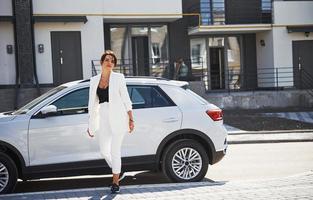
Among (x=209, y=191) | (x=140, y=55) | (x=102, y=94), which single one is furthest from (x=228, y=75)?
(x=209, y=191)

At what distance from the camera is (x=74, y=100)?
27.9ft

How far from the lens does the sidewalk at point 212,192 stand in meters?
6.71

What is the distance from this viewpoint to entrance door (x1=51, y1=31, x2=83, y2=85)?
875 inches

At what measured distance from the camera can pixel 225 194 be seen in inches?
269

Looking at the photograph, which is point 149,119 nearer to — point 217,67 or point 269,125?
point 269,125

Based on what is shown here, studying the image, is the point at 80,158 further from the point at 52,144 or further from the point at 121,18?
the point at 121,18

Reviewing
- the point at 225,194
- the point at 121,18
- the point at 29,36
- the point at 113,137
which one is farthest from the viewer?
the point at 121,18

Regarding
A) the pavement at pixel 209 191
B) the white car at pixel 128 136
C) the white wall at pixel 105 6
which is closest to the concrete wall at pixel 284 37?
the white wall at pixel 105 6

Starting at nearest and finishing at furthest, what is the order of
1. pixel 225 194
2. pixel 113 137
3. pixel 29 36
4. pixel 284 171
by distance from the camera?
pixel 225 194 < pixel 113 137 < pixel 284 171 < pixel 29 36

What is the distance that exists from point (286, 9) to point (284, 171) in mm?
16194

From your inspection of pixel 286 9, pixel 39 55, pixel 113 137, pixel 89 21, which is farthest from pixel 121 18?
pixel 113 137

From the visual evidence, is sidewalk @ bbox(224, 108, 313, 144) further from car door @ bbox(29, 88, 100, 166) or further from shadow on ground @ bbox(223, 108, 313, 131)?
car door @ bbox(29, 88, 100, 166)

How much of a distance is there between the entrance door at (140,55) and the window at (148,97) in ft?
53.3

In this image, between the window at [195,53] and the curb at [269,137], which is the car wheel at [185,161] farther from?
the window at [195,53]
